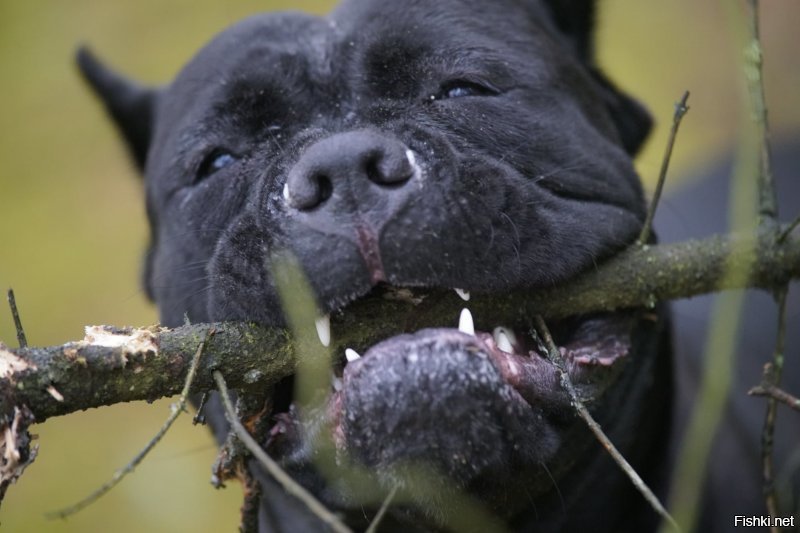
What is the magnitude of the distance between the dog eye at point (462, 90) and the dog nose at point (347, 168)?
1.73 feet

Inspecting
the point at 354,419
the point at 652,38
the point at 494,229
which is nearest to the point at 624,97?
the point at 494,229

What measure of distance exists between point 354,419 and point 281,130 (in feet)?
3.16

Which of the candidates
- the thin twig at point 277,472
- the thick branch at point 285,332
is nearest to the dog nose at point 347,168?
the thick branch at point 285,332

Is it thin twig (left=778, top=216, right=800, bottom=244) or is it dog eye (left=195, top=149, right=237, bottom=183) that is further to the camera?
dog eye (left=195, top=149, right=237, bottom=183)

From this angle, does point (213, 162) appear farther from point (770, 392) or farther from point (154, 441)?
point (770, 392)

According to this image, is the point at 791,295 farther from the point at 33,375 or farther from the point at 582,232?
the point at 33,375

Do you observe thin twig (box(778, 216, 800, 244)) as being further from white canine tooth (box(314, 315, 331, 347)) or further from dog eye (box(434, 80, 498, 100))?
white canine tooth (box(314, 315, 331, 347))

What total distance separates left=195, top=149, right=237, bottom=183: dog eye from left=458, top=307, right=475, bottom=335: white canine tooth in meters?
0.94

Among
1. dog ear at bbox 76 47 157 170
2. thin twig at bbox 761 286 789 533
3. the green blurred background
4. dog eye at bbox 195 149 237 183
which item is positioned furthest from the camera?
the green blurred background

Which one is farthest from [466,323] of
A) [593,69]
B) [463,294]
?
[593,69]

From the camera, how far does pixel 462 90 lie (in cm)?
270

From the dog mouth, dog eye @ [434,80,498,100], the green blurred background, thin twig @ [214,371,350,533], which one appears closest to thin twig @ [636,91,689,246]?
the dog mouth

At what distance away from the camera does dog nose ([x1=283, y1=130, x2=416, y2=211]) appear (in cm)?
213

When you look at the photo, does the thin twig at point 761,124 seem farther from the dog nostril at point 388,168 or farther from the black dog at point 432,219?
the dog nostril at point 388,168
